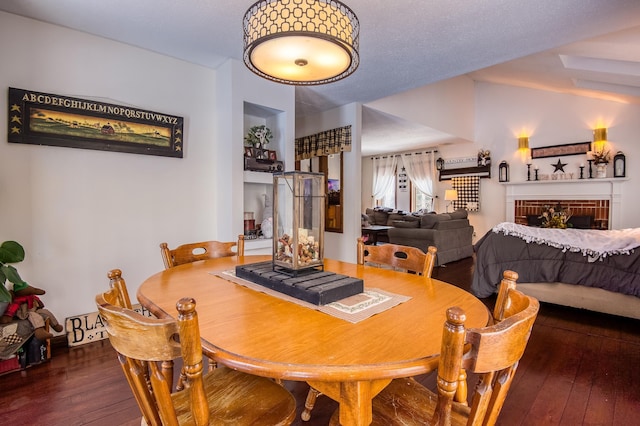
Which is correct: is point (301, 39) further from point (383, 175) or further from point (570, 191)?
point (383, 175)

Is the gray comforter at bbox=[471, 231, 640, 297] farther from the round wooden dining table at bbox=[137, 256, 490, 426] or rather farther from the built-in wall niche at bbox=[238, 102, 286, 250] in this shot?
the round wooden dining table at bbox=[137, 256, 490, 426]

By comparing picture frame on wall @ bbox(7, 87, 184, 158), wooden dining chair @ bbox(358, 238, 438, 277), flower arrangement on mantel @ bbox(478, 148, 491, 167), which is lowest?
wooden dining chair @ bbox(358, 238, 438, 277)

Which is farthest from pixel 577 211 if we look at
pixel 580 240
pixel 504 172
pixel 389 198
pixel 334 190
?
pixel 334 190

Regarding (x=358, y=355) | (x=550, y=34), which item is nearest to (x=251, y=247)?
(x=358, y=355)

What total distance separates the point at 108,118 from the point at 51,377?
6.07ft

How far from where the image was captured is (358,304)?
106 cm

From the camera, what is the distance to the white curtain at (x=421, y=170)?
831 centimetres

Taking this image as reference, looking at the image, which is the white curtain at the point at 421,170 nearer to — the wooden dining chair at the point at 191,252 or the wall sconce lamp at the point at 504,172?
the wall sconce lamp at the point at 504,172

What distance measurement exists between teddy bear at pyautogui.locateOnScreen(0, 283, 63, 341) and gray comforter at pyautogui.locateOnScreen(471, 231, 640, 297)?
3782mm

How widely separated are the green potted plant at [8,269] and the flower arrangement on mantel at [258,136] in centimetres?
196

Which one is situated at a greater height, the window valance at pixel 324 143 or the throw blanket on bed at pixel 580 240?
the window valance at pixel 324 143

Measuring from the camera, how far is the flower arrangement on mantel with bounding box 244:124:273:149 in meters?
3.22

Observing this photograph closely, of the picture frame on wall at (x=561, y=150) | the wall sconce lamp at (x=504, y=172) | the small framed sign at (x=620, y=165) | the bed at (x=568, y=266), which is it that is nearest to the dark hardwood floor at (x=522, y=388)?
the bed at (x=568, y=266)

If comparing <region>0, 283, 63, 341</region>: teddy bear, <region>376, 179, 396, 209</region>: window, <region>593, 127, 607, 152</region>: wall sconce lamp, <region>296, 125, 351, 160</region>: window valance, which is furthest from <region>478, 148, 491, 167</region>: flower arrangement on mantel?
<region>0, 283, 63, 341</region>: teddy bear
